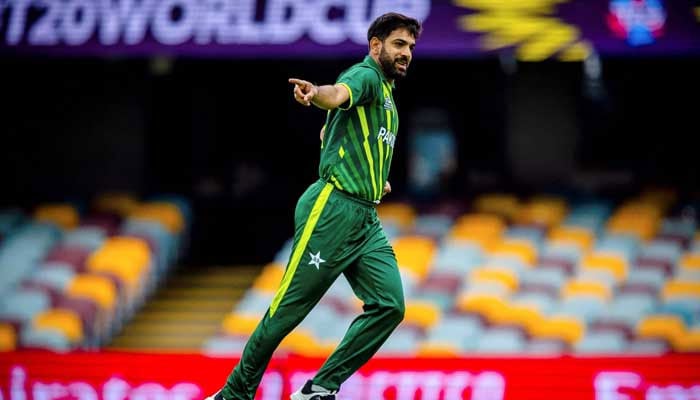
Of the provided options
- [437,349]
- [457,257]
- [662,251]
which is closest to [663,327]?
[662,251]

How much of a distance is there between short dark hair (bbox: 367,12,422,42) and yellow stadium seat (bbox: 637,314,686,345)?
525cm

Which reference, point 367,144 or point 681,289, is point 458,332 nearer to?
point 681,289

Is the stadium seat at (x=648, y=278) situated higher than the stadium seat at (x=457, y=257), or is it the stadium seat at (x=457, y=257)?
the stadium seat at (x=457, y=257)

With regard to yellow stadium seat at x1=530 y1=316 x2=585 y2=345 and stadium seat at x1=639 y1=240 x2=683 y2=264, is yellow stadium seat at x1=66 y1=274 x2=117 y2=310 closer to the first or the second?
yellow stadium seat at x1=530 y1=316 x2=585 y2=345

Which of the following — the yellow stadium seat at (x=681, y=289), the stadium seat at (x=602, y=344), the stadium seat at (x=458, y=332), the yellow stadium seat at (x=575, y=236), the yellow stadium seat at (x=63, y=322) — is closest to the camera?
the stadium seat at (x=602, y=344)

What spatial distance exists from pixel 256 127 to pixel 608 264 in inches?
167

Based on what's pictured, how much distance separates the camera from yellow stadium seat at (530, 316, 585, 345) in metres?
10.6

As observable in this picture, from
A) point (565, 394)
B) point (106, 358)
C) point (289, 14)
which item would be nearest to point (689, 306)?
point (565, 394)

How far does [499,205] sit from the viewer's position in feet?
41.3

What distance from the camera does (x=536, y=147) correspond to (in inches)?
523

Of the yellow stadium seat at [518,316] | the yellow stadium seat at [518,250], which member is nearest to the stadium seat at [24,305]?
the yellow stadium seat at [518,316]

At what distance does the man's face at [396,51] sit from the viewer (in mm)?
6094

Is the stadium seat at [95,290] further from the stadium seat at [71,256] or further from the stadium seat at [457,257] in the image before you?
the stadium seat at [457,257]

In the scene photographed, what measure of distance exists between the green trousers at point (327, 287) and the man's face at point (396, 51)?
65 centimetres
